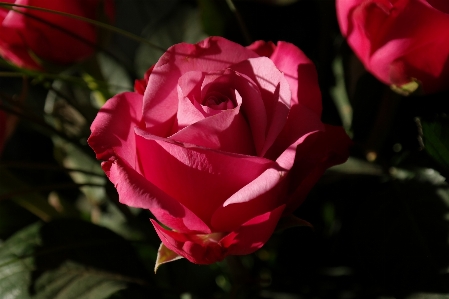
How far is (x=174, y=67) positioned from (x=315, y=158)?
0.09 m

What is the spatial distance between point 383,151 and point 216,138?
0.71ft

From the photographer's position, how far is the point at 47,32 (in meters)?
0.34

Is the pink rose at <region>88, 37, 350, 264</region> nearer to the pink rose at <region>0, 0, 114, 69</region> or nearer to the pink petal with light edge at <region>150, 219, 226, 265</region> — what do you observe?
the pink petal with light edge at <region>150, 219, 226, 265</region>

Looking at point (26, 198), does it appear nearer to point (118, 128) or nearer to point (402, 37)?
point (118, 128)

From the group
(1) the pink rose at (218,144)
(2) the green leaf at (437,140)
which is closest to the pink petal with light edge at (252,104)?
(1) the pink rose at (218,144)

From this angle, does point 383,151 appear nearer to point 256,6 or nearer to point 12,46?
point 256,6

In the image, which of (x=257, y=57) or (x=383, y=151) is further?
(x=383, y=151)

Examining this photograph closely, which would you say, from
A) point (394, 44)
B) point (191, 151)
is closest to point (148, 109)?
point (191, 151)

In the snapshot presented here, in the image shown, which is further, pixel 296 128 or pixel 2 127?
pixel 2 127

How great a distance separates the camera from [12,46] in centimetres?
34

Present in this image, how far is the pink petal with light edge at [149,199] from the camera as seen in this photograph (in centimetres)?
23

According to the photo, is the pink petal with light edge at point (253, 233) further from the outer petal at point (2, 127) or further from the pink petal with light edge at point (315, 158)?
the outer petal at point (2, 127)

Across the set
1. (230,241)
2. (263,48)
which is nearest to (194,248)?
(230,241)

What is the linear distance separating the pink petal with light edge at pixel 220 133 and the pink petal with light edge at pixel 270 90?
0.05ft
